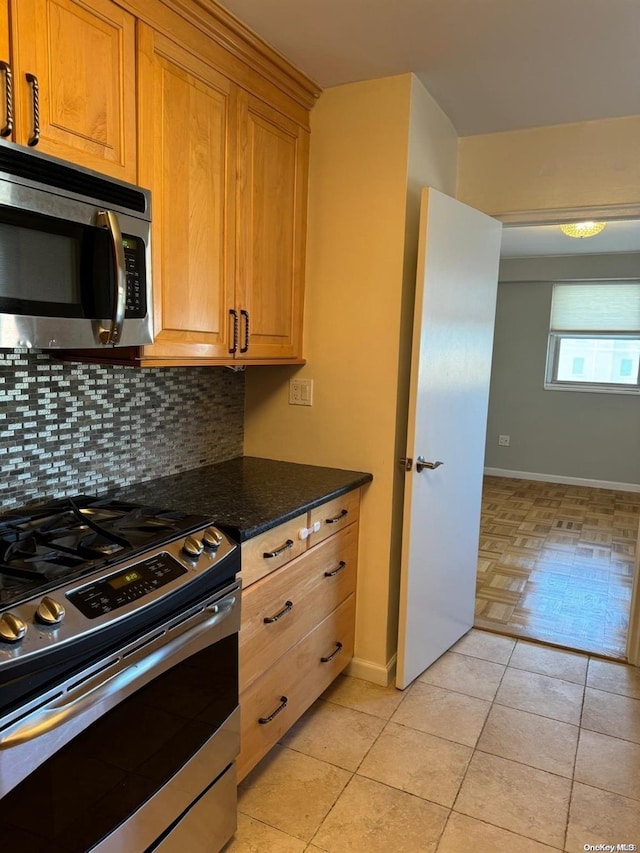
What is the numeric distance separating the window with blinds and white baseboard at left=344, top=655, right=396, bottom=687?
4451 millimetres

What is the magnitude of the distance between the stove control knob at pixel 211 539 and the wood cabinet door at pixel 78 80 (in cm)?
94

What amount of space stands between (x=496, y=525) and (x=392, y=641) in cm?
248

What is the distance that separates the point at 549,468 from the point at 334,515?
4680mm

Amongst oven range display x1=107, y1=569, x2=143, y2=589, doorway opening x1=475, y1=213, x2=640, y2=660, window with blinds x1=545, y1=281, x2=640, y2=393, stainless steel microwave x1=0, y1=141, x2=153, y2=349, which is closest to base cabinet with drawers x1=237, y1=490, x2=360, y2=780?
oven range display x1=107, y1=569, x2=143, y2=589

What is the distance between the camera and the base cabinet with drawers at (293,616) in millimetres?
1705

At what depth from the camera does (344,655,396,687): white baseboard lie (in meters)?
2.42

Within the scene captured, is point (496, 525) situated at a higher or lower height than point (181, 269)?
lower

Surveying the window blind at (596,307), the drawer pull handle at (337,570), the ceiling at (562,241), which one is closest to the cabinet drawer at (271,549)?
the drawer pull handle at (337,570)

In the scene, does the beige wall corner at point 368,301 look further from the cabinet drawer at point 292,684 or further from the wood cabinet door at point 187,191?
the wood cabinet door at point 187,191

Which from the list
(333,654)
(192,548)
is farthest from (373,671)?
(192,548)

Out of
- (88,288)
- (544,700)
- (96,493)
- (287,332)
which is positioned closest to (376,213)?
(287,332)

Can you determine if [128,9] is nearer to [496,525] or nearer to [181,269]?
[181,269]

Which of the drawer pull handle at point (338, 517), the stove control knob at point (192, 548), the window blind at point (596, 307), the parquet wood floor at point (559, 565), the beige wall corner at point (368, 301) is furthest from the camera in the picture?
the window blind at point (596, 307)

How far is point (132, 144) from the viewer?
1.53 meters
